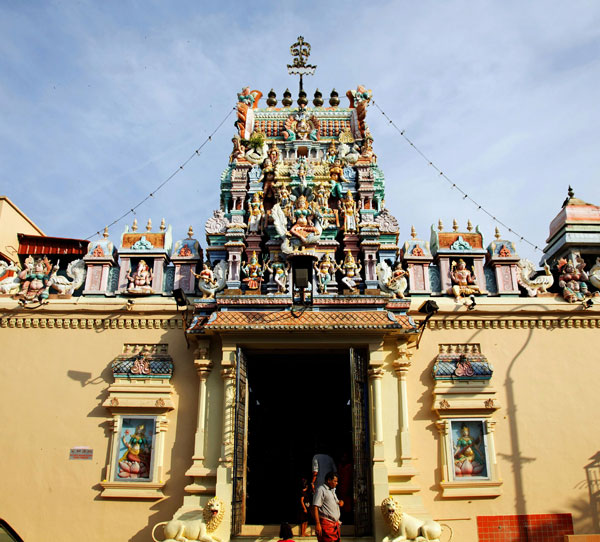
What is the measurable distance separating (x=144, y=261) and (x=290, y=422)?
17.1 feet

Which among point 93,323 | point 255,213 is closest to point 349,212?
point 255,213

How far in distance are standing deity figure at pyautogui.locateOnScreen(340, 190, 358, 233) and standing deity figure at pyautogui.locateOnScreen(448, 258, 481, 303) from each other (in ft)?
7.59

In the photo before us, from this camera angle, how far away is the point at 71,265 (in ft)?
42.1

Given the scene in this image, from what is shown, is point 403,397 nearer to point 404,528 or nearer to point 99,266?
point 404,528

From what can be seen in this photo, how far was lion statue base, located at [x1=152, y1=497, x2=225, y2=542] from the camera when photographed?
955cm

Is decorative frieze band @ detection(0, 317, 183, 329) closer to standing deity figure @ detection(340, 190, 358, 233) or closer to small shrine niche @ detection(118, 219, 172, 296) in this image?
small shrine niche @ detection(118, 219, 172, 296)

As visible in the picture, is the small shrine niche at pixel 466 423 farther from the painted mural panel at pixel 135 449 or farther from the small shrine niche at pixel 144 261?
the small shrine niche at pixel 144 261

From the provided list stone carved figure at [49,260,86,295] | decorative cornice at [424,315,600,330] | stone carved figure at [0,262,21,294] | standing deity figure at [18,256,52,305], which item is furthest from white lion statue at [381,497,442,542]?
stone carved figure at [0,262,21,294]

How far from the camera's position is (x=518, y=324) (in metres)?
11.9

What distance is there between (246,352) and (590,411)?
682cm

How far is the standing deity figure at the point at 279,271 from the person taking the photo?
39.0 ft

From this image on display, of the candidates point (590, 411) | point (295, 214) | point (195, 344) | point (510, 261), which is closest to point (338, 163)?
point (295, 214)

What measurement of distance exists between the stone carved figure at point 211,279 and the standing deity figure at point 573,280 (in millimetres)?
7214

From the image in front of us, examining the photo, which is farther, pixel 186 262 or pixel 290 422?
pixel 290 422
